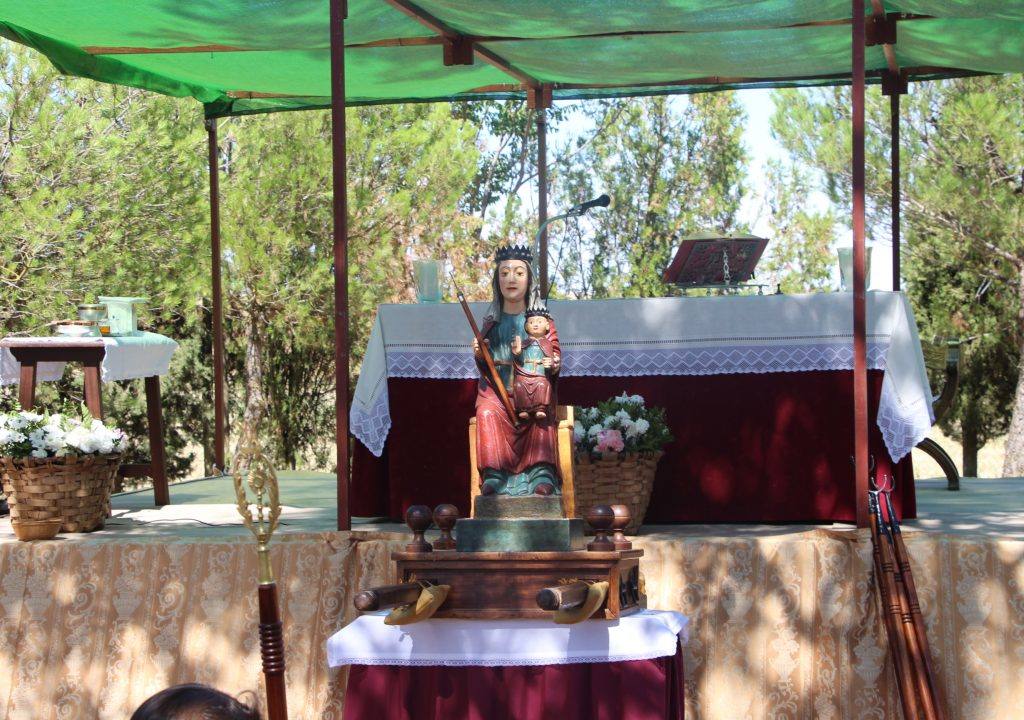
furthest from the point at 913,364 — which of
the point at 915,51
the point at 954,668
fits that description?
the point at 915,51

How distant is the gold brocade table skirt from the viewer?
455 cm

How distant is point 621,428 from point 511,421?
1232 millimetres

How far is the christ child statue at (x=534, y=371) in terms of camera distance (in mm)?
4109

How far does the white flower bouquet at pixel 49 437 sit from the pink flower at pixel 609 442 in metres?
2.00

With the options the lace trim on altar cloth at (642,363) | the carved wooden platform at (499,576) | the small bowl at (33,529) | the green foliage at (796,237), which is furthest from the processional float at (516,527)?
the green foliage at (796,237)

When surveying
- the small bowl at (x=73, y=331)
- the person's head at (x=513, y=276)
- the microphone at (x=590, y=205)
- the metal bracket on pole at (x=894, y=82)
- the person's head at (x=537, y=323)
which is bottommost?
the small bowl at (x=73, y=331)

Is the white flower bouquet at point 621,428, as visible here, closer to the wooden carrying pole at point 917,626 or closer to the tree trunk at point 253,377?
the wooden carrying pole at point 917,626

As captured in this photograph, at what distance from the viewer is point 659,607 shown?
4.77 metres

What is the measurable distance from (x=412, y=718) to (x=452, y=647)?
9.2 inches

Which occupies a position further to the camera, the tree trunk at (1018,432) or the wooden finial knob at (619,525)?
the tree trunk at (1018,432)

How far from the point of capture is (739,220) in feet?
58.4

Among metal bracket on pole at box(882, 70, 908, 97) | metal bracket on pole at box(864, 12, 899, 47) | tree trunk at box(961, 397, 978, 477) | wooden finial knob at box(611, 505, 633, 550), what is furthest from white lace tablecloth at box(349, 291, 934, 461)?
tree trunk at box(961, 397, 978, 477)

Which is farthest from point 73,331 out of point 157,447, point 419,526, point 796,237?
point 796,237

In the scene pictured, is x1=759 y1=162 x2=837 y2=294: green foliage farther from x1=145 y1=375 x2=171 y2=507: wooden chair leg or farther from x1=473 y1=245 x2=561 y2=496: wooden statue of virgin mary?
x1=473 y1=245 x2=561 y2=496: wooden statue of virgin mary
